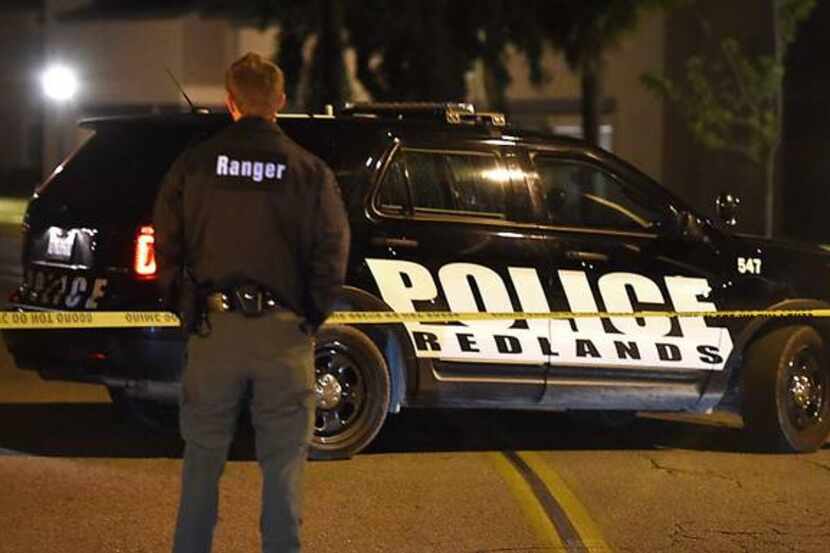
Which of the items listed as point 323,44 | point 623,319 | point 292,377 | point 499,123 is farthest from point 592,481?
point 323,44

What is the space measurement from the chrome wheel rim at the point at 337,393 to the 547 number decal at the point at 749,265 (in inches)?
84.6

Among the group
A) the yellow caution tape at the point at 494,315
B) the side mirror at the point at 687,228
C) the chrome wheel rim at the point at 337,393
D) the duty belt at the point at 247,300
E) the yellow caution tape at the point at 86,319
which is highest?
the side mirror at the point at 687,228

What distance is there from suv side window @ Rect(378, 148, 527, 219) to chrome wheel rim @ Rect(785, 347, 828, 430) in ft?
6.24

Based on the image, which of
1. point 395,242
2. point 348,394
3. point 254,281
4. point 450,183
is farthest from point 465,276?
point 254,281

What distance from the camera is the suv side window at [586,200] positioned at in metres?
8.70

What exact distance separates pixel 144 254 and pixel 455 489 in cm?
186

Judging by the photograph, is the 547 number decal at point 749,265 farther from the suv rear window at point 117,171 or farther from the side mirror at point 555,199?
the suv rear window at point 117,171

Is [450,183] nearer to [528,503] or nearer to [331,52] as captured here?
[528,503]

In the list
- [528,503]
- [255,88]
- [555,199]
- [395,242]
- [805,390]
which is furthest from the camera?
[805,390]

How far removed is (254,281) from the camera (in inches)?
193

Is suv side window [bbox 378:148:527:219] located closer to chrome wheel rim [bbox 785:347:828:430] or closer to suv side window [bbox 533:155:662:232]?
suv side window [bbox 533:155:662:232]

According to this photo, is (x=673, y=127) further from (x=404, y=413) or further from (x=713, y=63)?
(x=404, y=413)

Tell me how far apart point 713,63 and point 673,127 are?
690 centimetres

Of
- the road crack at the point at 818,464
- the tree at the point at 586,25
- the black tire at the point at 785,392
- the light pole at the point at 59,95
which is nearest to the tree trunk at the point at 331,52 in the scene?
the tree at the point at 586,25
